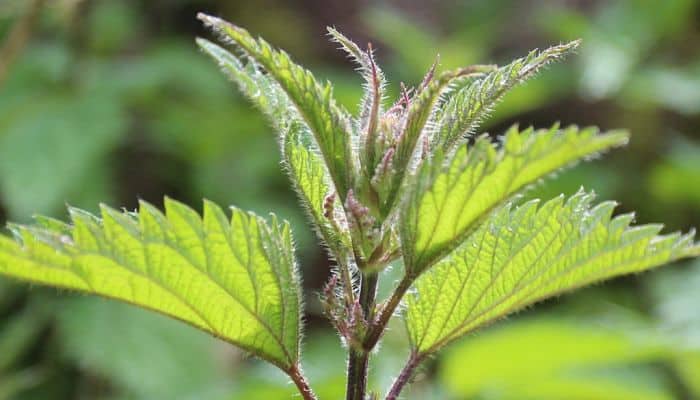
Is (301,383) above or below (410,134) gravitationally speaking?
below

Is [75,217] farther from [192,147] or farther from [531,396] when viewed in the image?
[192,147]

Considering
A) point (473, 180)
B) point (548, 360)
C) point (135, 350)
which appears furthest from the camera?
point (135, 350)

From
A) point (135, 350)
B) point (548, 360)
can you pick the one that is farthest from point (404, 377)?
point (135, 350)

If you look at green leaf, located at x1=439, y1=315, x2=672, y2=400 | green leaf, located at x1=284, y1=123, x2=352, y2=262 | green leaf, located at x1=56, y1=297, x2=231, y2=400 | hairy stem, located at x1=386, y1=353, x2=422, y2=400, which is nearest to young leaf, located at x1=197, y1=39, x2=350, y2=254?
green leaf, located at x1=284, y1=123, x2=352, y2=262

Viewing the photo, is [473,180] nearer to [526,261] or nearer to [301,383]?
[526,261]

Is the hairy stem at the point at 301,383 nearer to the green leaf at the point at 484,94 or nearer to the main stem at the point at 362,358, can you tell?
the main stem at the point at 362,358

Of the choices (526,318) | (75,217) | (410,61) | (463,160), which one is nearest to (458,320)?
(463,160)

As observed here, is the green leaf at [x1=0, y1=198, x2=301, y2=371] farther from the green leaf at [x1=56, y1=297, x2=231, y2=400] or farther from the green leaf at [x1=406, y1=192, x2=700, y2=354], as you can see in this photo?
the green leaf at [x1=56, y1=297, x2=231, y2=400]

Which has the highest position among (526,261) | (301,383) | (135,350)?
(135,350)
